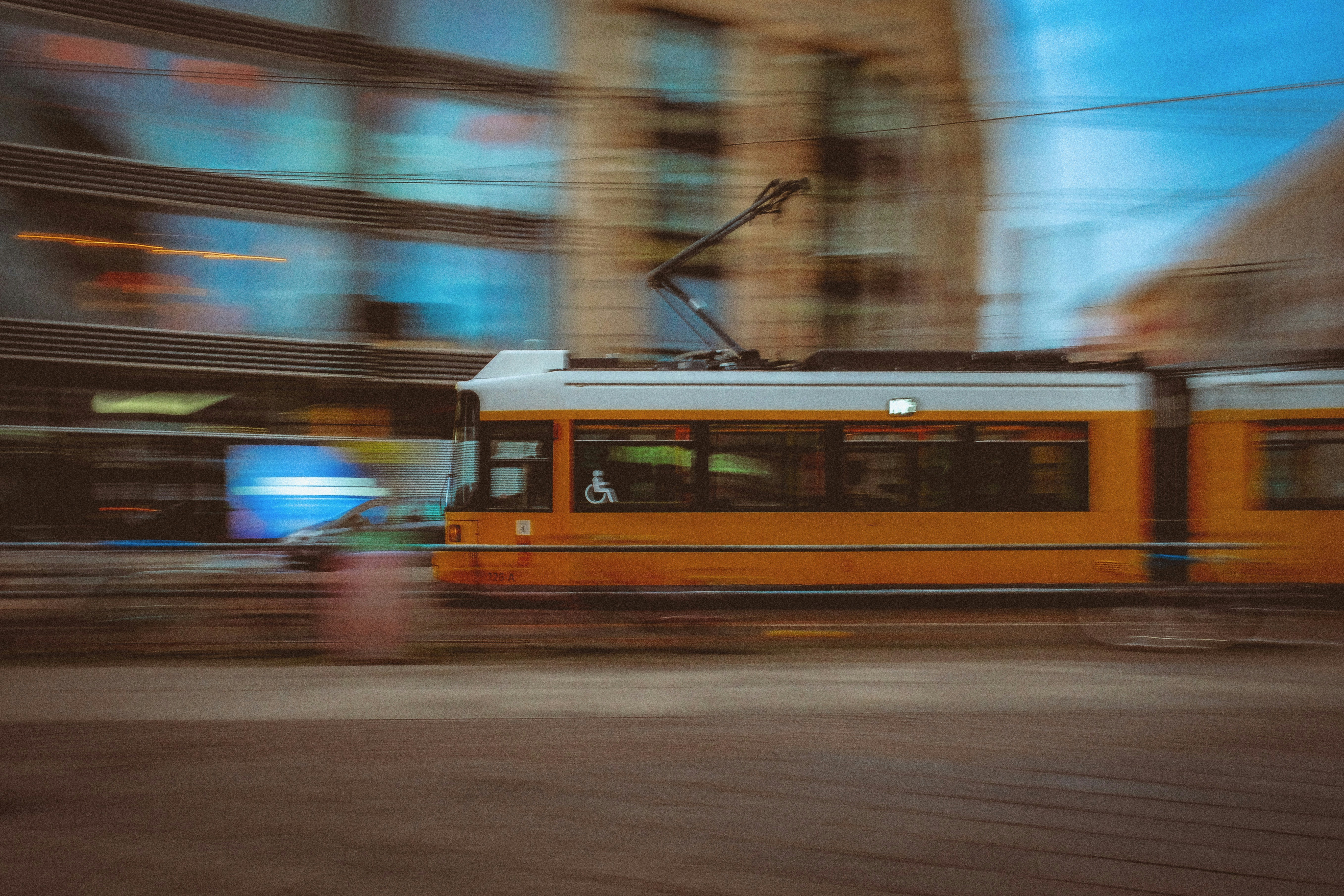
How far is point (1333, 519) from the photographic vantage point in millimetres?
10094

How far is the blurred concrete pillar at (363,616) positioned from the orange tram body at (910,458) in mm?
3200

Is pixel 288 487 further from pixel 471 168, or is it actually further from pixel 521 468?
pixel 521 468

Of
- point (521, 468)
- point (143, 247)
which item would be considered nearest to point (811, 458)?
point (521, 468)

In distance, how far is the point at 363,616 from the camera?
268 inches

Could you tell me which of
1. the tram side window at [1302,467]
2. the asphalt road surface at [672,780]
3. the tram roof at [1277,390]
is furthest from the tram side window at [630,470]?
the tram side window at [1302,467]

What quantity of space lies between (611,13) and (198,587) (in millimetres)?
17582

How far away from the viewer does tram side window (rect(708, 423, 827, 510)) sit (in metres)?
10.1

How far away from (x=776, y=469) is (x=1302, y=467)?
5761mm

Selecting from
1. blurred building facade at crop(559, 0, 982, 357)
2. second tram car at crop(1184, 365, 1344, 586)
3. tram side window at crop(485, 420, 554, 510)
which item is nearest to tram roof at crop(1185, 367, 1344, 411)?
second tram car at crop(1184, 365, 1344, 586)

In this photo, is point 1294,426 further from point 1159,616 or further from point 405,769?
point 405,769

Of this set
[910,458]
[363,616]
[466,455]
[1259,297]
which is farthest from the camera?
[1259,297]

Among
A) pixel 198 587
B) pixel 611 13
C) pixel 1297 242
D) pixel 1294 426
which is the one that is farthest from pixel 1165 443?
pixel 1297 242

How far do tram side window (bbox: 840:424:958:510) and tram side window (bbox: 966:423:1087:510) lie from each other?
1.41 feet

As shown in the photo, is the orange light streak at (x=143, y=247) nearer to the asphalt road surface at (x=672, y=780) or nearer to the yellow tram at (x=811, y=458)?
the yellow tram at (x=811, y=458)
